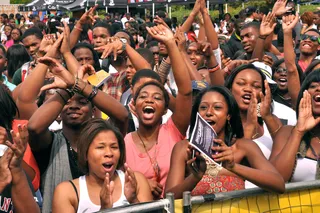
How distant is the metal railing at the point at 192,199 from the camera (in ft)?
12.5

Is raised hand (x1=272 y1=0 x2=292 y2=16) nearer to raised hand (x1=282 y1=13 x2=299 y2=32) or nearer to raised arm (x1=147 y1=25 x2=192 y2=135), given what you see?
raised hand (x1=282 y1=13 x2=299 y2=32)

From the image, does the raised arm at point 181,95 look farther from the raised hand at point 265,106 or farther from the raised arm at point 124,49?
the raised arm at point 124,49

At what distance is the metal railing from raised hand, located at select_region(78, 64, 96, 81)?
147 cm

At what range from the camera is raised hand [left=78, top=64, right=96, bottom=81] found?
17.0 ft

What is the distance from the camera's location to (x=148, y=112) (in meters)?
5.35

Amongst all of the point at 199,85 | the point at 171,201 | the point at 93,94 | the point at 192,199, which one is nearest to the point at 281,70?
the point at 199,85

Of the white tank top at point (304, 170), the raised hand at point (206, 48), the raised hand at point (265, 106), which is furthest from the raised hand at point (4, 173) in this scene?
the raised hand at point (206, 48)

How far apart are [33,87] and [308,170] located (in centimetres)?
207

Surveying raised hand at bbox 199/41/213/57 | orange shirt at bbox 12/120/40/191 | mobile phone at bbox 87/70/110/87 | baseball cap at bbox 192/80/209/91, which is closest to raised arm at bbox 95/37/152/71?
baseball cap at bbox 192/80/209/91

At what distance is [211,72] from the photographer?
694cm

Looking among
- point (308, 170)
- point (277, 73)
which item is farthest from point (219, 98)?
point (277, 73)

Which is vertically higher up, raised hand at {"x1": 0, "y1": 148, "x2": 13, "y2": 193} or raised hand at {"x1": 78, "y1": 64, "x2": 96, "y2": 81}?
raised hand at {"x1": 78, "y1": 64, "x2": 96, "y2": 81}

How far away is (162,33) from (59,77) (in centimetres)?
111

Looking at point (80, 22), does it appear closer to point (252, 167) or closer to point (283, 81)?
point (283, 81)
